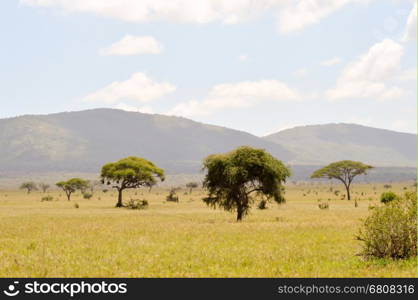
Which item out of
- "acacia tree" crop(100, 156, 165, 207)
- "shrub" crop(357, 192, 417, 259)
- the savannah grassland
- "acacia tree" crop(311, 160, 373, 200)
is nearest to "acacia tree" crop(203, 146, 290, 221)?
the savannah grassland

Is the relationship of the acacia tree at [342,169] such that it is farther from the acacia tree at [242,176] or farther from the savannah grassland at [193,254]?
the savannah grassland at [193,254]

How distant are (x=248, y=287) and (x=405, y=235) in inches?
270

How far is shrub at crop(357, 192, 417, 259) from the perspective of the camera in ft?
56.9

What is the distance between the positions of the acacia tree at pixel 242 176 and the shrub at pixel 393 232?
22.2 m

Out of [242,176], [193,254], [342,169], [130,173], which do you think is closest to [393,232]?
[193,254]

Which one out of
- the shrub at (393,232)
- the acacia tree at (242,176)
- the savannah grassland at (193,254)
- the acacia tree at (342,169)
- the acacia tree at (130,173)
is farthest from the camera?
the acacia tree at (342,169)

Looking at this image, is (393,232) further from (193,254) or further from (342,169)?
(342,169)

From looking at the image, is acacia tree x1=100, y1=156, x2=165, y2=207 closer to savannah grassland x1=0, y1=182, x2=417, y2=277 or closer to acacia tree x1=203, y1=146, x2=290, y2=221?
acacia tree x1=203, y1=146, x2=290, y2=221

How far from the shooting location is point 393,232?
1744 cm

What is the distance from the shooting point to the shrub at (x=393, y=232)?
1734 cm

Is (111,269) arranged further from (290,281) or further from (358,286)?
(358,286)

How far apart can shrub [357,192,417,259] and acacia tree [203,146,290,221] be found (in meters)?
22.2

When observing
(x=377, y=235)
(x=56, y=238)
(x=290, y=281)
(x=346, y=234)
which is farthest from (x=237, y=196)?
(x=290, y=281)

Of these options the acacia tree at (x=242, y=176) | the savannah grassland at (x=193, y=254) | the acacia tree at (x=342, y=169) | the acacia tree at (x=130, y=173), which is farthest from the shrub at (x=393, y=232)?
the acacia tree at (x=342, y=169)
